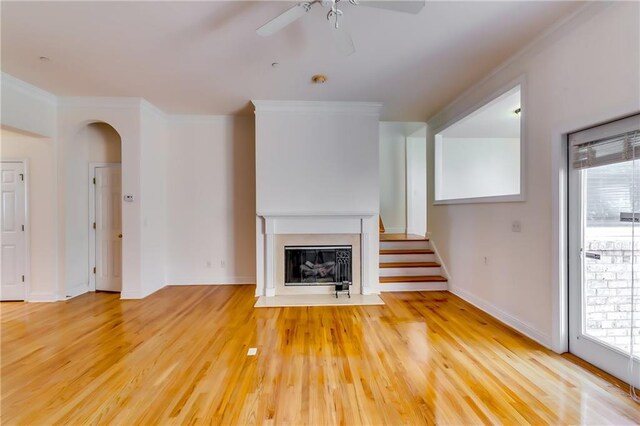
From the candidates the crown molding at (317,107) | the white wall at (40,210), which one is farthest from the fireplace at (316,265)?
the white wall at (40,210)

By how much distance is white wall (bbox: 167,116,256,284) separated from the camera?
4520mm

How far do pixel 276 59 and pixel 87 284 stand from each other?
4.39 m

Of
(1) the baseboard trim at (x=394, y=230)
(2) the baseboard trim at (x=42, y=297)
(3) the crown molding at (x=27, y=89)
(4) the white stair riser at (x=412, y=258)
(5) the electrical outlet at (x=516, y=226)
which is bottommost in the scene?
(2) the baseboard trim at (x=42, y=297)

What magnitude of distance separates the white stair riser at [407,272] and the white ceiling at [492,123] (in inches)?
91.3

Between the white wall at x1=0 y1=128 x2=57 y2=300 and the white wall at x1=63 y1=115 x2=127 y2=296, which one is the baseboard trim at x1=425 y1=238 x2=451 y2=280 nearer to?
the white wall at x1=63 y1=115 x2=127 y2=296

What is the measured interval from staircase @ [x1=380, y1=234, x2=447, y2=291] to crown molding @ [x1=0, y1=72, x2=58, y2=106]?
535cm

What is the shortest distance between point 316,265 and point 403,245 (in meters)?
1.77

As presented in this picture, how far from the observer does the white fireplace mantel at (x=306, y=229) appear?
3893mm

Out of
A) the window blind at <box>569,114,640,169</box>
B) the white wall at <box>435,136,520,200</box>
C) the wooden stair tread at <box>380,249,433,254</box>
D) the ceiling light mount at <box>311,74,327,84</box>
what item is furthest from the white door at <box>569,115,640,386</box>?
the white wall at <box>435,136,520,200</box>

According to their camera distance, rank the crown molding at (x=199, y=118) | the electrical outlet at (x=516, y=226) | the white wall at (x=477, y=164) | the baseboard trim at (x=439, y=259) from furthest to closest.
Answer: the white wall at (x=477, y=164) < the crown molding at (x=199, y=118) < the baseboard trim at (x=439, y=259) < the electrical outlet at (x=516, y=226)

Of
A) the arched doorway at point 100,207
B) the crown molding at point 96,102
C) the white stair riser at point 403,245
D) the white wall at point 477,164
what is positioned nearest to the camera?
the crown molding at point 96,102

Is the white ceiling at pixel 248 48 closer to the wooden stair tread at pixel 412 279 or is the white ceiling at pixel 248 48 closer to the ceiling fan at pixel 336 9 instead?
the ceiling fan at pixel 336 9

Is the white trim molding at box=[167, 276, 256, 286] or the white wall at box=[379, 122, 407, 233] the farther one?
the white wall at box=[379, 122, 407, 233]

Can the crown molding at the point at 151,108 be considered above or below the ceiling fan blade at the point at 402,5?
above
